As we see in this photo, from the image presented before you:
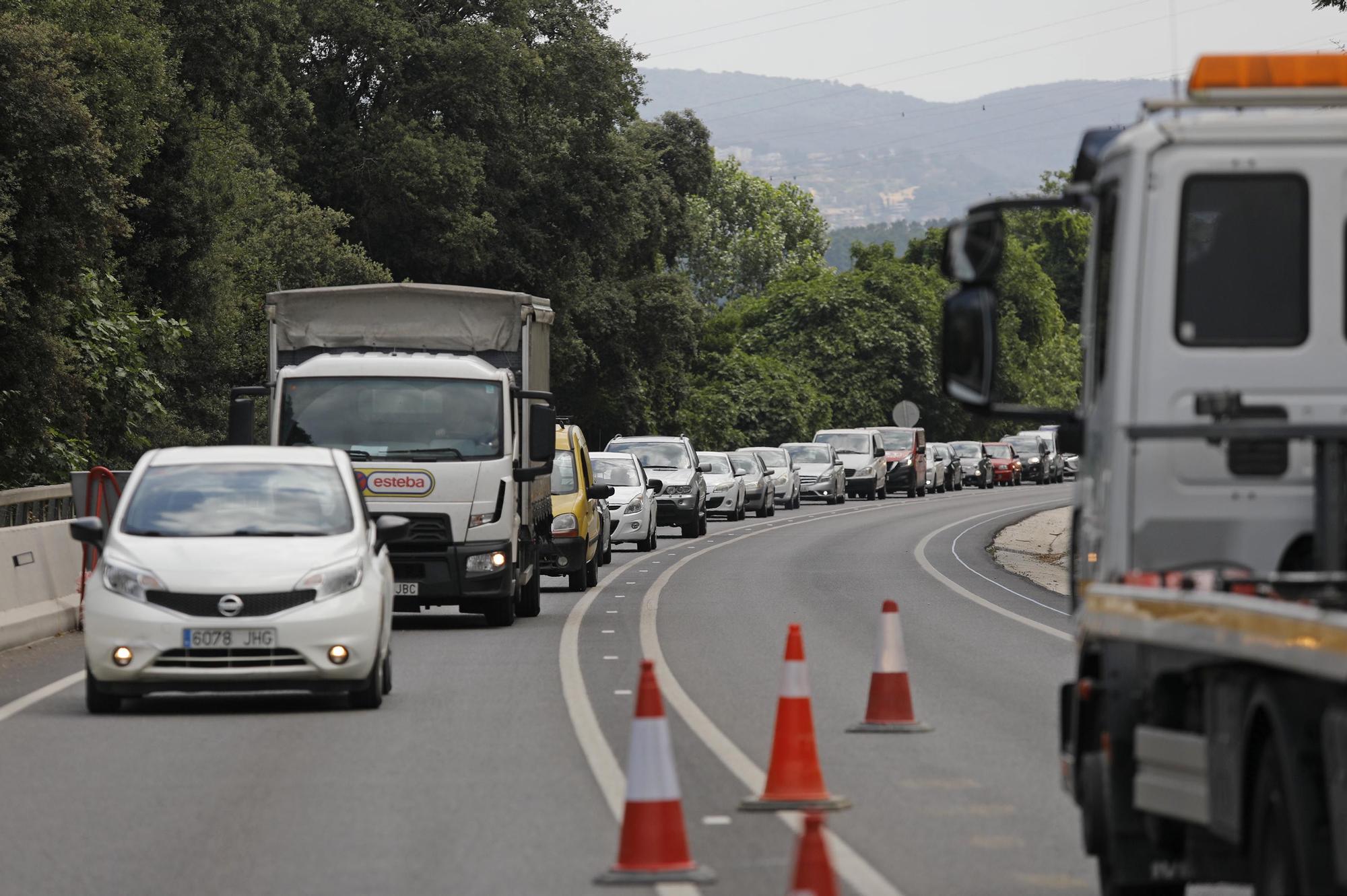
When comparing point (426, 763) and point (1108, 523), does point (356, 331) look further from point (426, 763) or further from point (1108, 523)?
point (1108, 523)

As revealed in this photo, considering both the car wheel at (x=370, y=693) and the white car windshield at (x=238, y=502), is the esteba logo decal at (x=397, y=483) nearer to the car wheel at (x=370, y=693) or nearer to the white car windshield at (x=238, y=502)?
the white car windshield at (x=238, y=502)

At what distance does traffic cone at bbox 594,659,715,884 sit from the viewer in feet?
27.1

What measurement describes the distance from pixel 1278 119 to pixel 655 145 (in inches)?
2896

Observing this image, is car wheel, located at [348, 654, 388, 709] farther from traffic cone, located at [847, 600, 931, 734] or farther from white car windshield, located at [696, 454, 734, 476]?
white car windshield, located at [696, 454, 734, 476]

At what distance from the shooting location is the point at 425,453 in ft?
68.3

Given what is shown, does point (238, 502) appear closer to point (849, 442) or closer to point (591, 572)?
point (591, 572)

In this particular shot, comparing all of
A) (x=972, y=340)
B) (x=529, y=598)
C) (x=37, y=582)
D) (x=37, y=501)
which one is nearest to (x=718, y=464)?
(x=37, y=501)

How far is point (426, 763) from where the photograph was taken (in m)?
11.9

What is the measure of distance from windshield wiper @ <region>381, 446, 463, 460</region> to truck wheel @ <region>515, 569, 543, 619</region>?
75.6 inches

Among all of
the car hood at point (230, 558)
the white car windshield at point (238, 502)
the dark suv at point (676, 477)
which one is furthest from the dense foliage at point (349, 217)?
the car hood at point (230, 558)

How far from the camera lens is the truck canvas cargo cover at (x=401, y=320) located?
2245cm

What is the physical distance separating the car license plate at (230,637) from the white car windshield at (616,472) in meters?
21.6

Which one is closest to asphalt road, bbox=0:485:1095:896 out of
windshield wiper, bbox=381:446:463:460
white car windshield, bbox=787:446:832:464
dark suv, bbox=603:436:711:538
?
windshield wiper, bbox=381:446:463:460

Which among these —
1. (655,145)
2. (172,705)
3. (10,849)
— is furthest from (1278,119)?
(655,145)
